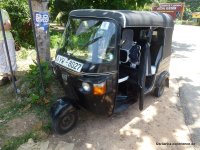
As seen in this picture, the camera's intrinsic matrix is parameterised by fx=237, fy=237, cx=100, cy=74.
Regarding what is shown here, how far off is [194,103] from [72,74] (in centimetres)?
342

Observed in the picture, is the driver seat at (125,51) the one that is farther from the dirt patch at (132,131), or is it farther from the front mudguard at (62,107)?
the front mudguard at (62,107)

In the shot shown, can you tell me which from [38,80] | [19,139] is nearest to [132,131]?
[19,139]

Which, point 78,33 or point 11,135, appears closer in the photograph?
point 11,135

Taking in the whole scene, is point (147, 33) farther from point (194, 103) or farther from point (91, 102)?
point (194, 103)

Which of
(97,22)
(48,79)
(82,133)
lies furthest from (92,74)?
(48,79)

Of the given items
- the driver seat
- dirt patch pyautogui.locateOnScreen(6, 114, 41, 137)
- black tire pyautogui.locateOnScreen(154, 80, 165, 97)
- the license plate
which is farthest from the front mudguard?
black tire pyautogui.locateOnScreen(154, 80, 165, 97)

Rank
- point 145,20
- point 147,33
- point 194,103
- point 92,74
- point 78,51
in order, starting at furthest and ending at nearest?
point 194,103, point 147,33, point 145,20, point 78,51, point 92,74

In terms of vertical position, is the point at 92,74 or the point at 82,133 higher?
the point at 92,74

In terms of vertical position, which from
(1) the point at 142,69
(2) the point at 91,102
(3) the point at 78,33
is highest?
(3) the point at 78,33

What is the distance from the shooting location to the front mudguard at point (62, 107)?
4.13m

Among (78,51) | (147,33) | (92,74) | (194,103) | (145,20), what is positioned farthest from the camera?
(194,103)

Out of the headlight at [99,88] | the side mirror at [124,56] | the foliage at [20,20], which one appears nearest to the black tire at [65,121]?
the headlight at [99,88]

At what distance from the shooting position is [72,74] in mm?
4098

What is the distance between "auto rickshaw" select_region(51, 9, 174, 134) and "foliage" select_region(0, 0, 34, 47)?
16.7 ft
